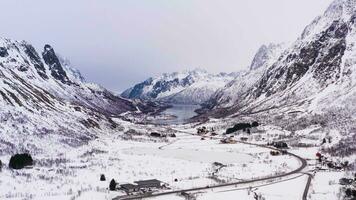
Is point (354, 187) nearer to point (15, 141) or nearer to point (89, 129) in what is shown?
point (15, 141)

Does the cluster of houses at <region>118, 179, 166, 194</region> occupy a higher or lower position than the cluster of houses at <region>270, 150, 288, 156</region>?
lower

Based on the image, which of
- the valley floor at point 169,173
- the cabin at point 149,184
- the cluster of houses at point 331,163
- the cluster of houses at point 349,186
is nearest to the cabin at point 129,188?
the cabin at point 149,184

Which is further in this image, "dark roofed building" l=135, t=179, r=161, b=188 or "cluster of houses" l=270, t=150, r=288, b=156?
"cluster of houses" l=270, t=150, r=288, b=156

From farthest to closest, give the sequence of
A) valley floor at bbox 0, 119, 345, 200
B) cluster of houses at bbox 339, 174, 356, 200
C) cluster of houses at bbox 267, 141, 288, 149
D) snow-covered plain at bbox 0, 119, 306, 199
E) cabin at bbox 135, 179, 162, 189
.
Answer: cluster of houses at bbox 267, 141, 288, 149 < cabin at bbox 135, 179, 162, 189 < snow-covered plain at bbox 0, 119, 306, 199 < valley floor at bbox 0, 119, 345, 200 < cluster of houses at bbox 339, 174, 356, 200

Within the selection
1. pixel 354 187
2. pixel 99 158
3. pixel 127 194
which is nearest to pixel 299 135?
pixel 99 158

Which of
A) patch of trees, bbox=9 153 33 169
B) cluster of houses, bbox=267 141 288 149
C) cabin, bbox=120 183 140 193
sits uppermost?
cluster of houses, bbox=267 141 288 149

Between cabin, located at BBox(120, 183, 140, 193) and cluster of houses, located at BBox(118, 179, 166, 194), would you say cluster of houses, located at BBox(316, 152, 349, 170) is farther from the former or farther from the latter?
cabin, located at BBox(120, 183, 140, 193)

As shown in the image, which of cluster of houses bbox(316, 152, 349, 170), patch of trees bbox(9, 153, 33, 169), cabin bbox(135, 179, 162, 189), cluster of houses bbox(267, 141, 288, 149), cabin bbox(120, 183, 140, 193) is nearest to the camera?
cabin bbox(120, 183, 140, 193)

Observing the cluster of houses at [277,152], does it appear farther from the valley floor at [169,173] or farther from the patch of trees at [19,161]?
the patch of trees at [19,161]

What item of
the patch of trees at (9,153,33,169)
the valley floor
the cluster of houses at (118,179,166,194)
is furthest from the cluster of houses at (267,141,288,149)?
the patch of trees at (9,153,33,169)
